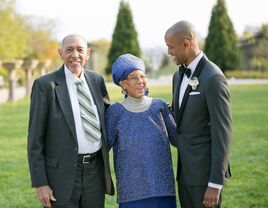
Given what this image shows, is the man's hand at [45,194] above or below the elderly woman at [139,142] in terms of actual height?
below

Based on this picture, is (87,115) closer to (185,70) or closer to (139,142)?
(139,142)

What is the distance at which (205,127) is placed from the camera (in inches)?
135

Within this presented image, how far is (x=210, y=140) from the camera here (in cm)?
344

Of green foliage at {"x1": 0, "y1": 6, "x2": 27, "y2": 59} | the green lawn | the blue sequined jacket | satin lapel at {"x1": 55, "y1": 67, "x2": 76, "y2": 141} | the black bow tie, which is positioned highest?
green foliage at {"x1": 0, "y1": 6, "x2": 27, "y2": 59}

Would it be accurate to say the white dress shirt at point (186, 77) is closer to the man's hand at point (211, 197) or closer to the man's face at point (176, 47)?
the man's face at point (176, 47)

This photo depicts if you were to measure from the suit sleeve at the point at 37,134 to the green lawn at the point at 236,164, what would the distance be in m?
2.49

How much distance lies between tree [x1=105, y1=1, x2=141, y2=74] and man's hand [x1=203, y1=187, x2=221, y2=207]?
37036 mm

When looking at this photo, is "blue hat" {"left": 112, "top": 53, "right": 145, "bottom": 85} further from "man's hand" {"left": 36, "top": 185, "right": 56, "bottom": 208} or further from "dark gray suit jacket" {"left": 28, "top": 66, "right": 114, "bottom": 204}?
"man's hand" {"left": 36, "top": 185, "right": 56, "bottom": 208}

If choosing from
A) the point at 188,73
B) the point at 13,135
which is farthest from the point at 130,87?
the point at 13,135

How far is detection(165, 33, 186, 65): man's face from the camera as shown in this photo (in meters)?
3.39

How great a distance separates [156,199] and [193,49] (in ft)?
3.93

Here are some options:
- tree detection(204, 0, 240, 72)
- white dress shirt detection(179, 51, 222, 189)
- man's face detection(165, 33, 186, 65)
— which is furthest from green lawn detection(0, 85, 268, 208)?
tree detection(204, 0, 240, 72)

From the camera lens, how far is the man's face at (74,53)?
3.67 m

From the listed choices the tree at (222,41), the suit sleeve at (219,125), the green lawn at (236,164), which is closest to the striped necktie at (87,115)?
the suit sleeve at (219,125)
